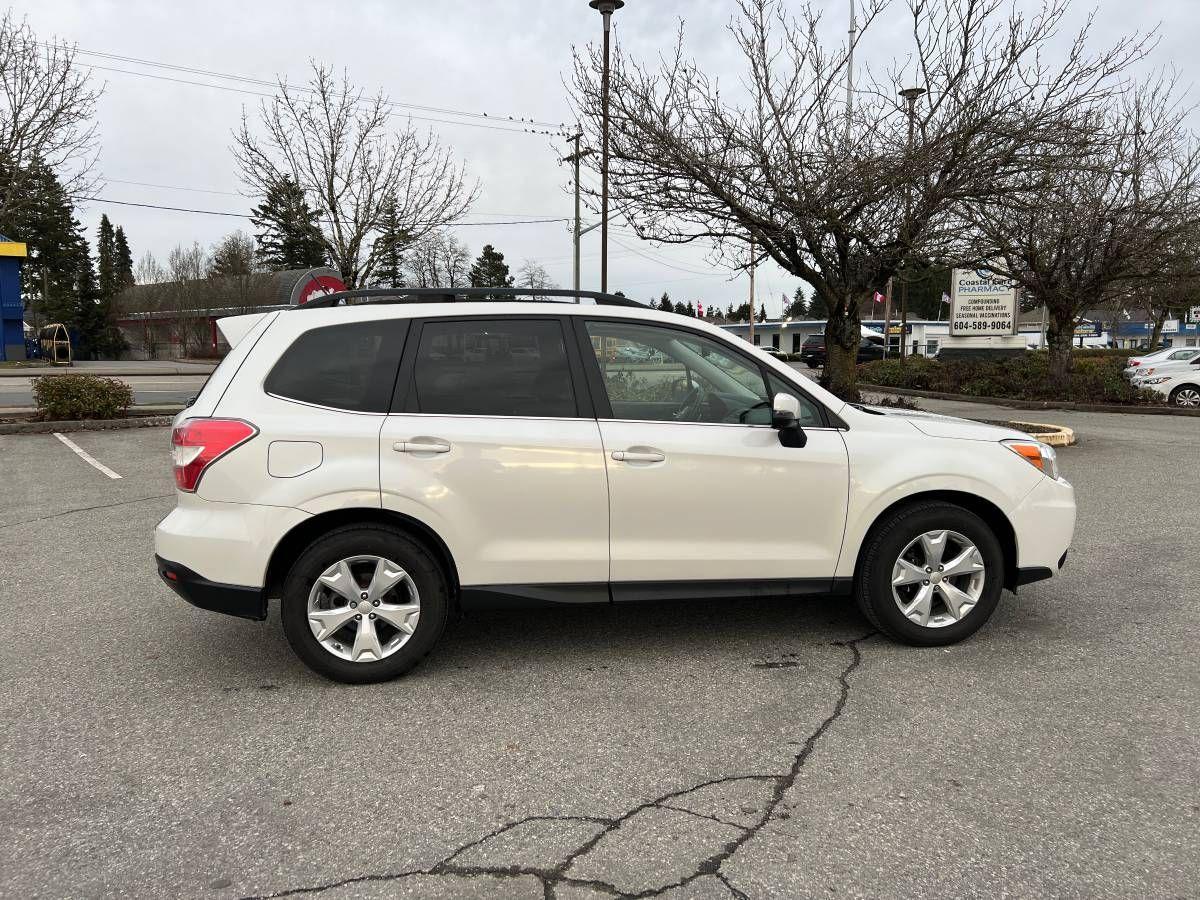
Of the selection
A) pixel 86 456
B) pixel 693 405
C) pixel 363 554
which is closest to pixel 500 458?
pixel 363 554

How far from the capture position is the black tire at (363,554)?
3.60 m

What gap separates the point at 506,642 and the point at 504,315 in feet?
5.46

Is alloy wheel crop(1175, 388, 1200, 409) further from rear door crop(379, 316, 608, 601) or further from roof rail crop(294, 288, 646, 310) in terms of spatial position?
rear door crop(379, 316, 608, 601)

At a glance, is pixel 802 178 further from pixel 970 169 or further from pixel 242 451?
pixel 242 451

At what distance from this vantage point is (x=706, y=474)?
12.5ft

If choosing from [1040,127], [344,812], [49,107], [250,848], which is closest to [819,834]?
[344,812]

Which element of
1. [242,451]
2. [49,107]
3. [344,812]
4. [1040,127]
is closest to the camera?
[344,812]

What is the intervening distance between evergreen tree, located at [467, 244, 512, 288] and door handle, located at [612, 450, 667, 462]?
77.5 meters

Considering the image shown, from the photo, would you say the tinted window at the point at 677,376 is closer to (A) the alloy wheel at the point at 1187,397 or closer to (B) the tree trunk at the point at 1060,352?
(B) the tree trunk at the point at 1060,352

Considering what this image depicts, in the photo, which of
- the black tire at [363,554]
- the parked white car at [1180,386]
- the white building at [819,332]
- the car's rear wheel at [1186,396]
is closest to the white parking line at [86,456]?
the black tire at [363,554]

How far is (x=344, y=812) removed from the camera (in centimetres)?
278

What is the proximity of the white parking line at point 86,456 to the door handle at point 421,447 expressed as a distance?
283 inches

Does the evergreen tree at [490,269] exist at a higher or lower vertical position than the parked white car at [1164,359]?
higher

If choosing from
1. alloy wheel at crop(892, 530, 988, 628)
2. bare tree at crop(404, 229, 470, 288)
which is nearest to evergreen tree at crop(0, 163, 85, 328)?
bare tree at crop(404, 229, 470, 288)
